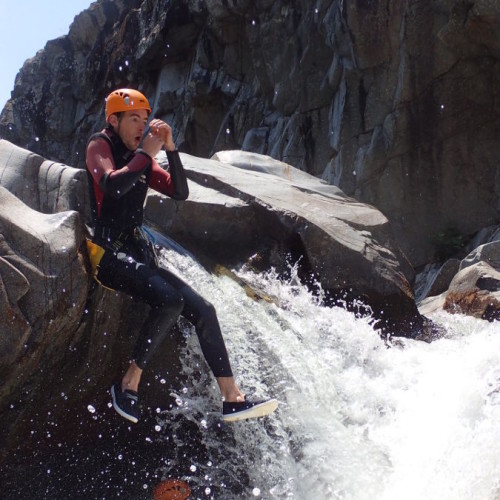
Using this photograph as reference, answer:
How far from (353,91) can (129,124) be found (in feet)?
31.6

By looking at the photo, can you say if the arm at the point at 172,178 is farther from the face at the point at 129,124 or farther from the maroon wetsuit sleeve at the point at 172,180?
the face at the point at 129,124

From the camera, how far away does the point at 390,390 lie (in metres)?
5.09

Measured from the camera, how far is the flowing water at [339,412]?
12.6 feet

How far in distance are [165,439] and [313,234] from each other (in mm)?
3077

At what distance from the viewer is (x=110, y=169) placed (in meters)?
3.67

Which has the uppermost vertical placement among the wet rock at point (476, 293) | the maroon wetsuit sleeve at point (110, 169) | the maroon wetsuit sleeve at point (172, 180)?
the maroon wetsuit sleeve at point (110, 169)

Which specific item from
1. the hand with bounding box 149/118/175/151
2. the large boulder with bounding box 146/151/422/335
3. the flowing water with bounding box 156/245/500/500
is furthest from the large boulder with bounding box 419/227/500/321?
the hand with bounding box 149/118/175/151

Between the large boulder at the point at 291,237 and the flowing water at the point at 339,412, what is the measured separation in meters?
0.82

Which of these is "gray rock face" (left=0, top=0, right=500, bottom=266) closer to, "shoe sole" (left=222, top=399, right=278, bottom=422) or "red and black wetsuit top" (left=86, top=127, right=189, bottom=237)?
"red and black wetsuit top" (left=86, top=127, right=189, bottom=237)

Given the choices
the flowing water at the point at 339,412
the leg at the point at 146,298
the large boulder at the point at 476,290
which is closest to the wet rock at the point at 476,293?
the large boulder at the point at 476,290

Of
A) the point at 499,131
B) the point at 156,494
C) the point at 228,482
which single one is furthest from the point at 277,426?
the point at 499,131

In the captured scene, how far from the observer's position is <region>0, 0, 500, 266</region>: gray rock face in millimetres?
11328

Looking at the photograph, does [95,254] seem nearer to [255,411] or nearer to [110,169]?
[110,169]

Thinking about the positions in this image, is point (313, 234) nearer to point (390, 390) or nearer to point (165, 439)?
point (390, 390)
